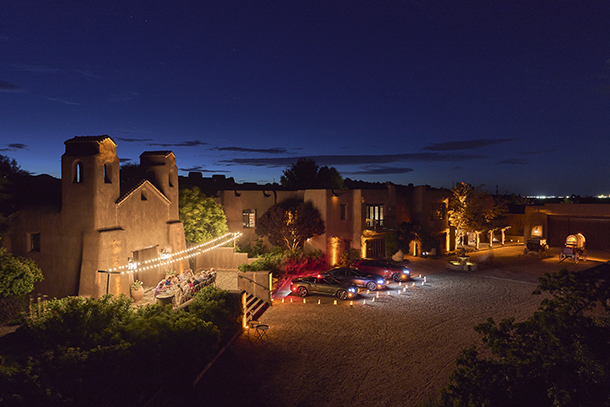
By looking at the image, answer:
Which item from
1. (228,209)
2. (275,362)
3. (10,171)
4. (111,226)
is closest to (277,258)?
(228,209)

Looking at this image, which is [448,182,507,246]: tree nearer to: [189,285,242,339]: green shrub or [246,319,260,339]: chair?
[246,319,260,339]: chair

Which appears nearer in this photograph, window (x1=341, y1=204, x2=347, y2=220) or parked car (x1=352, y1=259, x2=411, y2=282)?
parked car (x1=352, y1=259, x2=411, y2=282)

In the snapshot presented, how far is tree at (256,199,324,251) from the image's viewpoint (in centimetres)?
2636

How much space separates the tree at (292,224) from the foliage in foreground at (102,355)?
14.8 metres

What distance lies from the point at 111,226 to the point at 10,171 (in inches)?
285

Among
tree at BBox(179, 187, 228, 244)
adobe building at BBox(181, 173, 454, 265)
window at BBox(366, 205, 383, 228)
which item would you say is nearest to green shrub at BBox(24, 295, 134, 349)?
tree at BBox(179, 187, 228, 244)

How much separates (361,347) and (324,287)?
6.77 m

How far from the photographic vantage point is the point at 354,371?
11.4 meters

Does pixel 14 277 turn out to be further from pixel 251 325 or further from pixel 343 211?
pixel 343 211

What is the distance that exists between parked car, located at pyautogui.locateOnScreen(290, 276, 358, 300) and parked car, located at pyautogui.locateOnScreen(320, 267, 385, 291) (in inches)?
38.5

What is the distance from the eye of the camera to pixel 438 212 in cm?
3472

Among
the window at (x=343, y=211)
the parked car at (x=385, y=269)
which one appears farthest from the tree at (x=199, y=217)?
the parked car at (x=385, y=269)

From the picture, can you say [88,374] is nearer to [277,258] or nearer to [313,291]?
[313,291]

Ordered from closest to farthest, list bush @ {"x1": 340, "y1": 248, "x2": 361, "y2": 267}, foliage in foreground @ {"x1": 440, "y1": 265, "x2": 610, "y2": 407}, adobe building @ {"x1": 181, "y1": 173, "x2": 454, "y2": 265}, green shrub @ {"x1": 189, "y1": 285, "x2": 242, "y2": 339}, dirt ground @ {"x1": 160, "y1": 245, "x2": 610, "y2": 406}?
foliage in foreground @ {"x1": 440, "y1": 265, "x2": 610, "y2": 407}
dirt ground @ {"x1": 160, "y1": 245, "x2": 610, "y2": 406}
green shrub @ {"x1": 189, "y1": 285, "x2": 242, "y2": 339}
bush @ {"x1": 340, "y1": 248, "x2": 361, "y2": 267}
adobe building @ {"x1": 181, "y1": 173, "x2": 454, "y2": 265}
